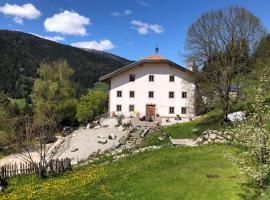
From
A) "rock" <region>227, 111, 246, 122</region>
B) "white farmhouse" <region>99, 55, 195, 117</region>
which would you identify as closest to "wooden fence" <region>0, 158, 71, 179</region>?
"rock" <region>227, 111, 246, 122</region>

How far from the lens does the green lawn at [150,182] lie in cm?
2247

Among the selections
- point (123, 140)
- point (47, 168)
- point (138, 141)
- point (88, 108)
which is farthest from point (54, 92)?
point (47, 168)

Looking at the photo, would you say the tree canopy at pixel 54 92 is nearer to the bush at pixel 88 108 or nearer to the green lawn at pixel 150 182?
the bush at pixel 88 108

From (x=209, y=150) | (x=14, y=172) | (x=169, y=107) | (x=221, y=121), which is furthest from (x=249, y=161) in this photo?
(x=169, y=107)

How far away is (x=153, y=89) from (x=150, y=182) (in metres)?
43.3

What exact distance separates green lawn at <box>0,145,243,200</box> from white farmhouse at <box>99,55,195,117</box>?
3335cm

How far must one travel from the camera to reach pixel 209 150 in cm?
3544

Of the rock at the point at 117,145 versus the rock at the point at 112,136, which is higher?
the rock at the point at 112,136

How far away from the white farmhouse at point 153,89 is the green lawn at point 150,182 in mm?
33352

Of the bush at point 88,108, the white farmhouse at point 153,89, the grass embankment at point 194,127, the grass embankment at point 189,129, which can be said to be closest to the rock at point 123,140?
the grass embankment at point 189,129

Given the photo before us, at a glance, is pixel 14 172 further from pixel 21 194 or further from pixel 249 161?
pixel 249 161

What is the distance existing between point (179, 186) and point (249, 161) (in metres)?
4.51

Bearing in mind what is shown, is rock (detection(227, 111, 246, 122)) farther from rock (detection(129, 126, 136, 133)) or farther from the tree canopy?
the tree canopy

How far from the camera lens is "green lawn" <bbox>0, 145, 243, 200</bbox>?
73.7 ft
